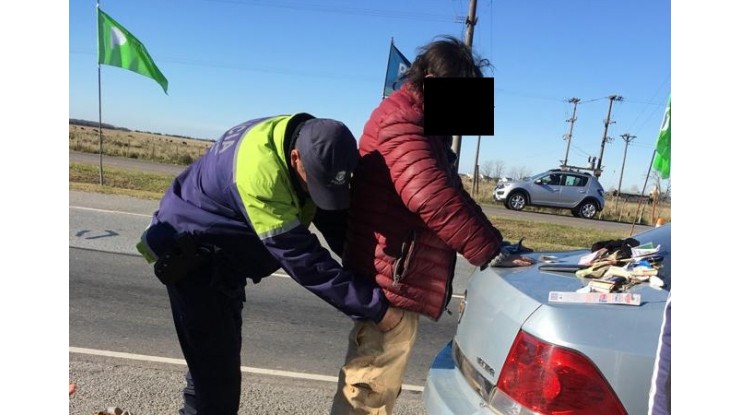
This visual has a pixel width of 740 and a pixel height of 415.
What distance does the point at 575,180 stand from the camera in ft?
76.6

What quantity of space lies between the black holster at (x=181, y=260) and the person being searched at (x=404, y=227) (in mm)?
568

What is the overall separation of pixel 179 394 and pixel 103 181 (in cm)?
1255

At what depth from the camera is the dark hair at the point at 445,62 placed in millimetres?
2025

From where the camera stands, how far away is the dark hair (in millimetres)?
2025

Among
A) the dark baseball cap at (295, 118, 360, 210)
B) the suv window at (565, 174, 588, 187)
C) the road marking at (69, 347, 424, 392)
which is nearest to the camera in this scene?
the dark baseball cap at (295, 118, 360, 210)

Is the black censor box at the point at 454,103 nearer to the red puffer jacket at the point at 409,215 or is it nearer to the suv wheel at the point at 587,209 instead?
the red puffer jacket at the point at 409,215

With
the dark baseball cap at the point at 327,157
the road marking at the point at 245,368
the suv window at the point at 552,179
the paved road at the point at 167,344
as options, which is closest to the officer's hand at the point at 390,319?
the dark baseball cap at the point at 327,157

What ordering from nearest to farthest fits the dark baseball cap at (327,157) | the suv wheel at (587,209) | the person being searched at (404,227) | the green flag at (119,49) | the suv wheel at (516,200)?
1. the dark baseball cap at (327,157)
2. the person being searched at (404,227)
3. the green flag at (119,49)
4. the suv wheel at (516,200)
5. the suv wheel at (587,209)

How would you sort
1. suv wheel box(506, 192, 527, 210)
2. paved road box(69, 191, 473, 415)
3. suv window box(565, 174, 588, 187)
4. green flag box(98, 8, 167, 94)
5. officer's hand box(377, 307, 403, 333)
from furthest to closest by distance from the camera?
suv window box(565, 174, 588, 187)
suv wheel box(506, 192, 527, 210)
green flag box(98, 8, 167, 94)
paved road box(69, 191, 473, 415)
officer's hand box(377, 307, 403, 333)

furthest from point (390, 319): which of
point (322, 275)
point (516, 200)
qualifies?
point (516, 200)

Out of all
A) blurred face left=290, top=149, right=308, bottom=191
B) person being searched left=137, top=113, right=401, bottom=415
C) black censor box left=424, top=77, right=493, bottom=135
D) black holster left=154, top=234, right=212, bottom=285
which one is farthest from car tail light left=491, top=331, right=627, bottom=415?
black holster left=154, top=234, right=212, bottom=285

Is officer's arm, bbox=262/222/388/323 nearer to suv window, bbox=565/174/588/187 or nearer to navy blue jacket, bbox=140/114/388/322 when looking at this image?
navy blue jacket, bbox=140/114/388/322

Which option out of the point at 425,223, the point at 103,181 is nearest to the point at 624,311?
the point at 425,223

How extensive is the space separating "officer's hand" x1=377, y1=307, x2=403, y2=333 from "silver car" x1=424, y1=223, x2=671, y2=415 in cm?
34
